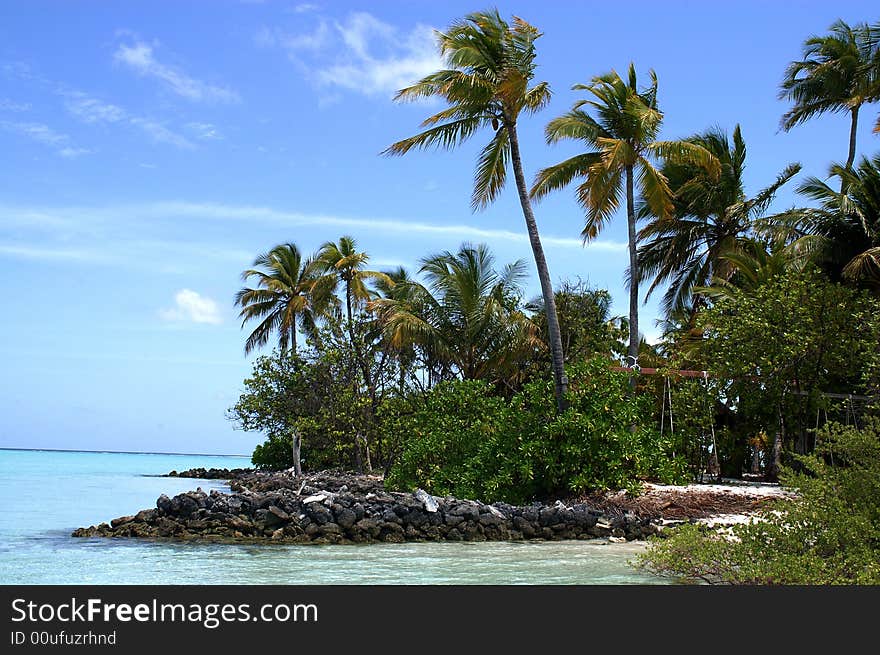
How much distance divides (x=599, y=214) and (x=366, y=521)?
10022mm

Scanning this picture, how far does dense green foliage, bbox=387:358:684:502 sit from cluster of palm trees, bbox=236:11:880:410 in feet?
2.68

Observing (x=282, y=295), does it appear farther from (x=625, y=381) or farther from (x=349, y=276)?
(x=625, y=381)

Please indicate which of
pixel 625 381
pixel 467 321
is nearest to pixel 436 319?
pixel 467 321

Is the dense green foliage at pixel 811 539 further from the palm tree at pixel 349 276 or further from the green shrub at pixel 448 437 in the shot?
the palm tree at pixel 349 276

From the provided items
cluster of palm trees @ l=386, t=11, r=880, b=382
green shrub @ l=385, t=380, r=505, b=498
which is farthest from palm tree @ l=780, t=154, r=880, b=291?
green shrub @ l=385, t=380, r=505, b=498

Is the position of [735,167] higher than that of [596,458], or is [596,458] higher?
[735,167]

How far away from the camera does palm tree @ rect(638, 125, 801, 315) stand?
937 inches

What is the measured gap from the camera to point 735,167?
24.4 meters

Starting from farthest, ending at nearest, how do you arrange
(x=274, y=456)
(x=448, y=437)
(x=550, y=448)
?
1. (x=274, y=456)
2. (x=448, y=437)
3. (x=550, y=448)

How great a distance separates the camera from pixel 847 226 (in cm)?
1917

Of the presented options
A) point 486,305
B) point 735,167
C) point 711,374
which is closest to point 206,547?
point 711,374

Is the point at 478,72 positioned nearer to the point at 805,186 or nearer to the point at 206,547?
the point at 805,186

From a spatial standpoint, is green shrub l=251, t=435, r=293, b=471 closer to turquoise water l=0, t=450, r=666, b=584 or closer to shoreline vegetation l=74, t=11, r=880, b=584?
shoreline vegetation l=74, t=11, r=880, b=584
